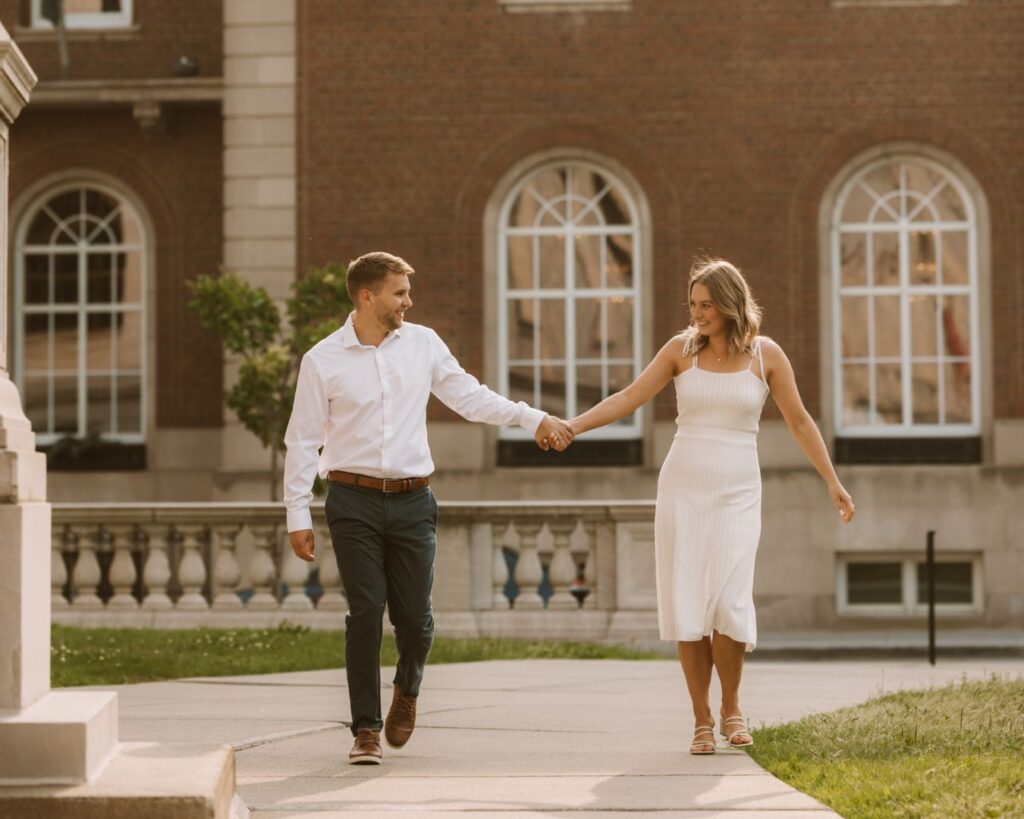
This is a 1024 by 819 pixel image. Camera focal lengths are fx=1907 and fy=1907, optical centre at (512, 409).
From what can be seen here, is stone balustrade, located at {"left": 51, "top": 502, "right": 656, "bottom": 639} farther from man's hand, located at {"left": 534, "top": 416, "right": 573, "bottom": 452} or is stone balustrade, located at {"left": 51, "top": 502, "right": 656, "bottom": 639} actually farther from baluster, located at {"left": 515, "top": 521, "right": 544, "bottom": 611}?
man's hand, located at {"left": 534, "top": 416, "right": 573, "bottom": 452}

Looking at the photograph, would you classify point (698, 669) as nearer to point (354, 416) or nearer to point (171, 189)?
point (354, 416)

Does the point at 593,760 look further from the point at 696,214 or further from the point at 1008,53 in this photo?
the point at 1008,53

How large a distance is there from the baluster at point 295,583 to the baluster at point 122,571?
42.8 inches

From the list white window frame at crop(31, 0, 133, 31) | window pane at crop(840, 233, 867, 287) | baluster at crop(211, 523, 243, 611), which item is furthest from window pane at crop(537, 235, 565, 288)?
baluster at crop(211, 523, 243, 611)

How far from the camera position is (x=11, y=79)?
5.75m

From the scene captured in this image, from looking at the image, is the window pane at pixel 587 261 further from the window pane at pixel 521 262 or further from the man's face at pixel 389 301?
the man's face at pixel 389 301

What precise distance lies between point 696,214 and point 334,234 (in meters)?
3.79

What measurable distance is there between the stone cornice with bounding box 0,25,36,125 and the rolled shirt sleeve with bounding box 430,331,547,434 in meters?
1.82

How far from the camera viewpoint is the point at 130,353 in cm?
2127

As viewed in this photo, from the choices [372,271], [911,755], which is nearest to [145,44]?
[372,271]

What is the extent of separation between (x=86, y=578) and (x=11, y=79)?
8.32 metres

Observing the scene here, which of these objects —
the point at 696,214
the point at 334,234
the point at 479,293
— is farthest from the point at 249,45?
the point at 696,214

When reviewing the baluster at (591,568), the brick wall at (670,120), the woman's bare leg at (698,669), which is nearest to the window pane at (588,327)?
the brick wall at (670,120)

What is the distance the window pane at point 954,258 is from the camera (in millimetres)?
20234
